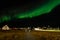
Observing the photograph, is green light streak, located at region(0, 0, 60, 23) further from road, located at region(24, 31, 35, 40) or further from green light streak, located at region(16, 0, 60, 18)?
road, located at region(24, 31, 35, 40)

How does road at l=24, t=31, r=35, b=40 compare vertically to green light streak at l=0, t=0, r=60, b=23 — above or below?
below

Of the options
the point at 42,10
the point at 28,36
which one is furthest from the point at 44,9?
the point at 28,36

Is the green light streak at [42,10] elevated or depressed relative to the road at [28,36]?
elevated

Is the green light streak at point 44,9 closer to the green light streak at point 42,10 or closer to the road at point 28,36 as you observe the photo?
the green light streak at point 42,10

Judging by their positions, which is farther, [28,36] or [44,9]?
[44,9]

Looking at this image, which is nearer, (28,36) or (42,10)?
(28,36)

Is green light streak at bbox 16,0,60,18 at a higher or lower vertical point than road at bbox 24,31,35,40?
higher

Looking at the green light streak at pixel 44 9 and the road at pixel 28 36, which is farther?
the green light streak at pixel 44 9

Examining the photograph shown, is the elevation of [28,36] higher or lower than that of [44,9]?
lower

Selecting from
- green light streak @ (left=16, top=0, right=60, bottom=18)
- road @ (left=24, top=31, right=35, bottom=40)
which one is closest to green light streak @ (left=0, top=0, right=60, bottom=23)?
green light streak @ (left=16, top=0, right=60, bottom=18)

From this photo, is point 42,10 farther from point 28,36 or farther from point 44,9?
point 28,36

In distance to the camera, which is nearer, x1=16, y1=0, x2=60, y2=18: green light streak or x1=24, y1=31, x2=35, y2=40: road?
x1=24, y1=31, x2=35, y2=40: road

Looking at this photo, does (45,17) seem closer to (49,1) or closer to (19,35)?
(49,1)

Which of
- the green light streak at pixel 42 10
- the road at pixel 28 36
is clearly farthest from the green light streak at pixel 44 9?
the road at pixel 28 36
